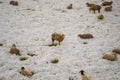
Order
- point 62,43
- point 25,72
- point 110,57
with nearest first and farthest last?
point 25,72, point 110,57, point 62,43

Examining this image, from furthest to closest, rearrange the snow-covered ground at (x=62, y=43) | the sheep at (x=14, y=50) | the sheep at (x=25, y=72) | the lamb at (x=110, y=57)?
the sheep at (x=14, y=50), the lamb at (x=110, y=57), the snow-covered ground at (x=62, y=43), the sheep at (x=25, y=72)

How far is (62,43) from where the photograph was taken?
534 inches

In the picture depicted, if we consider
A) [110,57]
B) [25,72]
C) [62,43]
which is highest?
[62,43]

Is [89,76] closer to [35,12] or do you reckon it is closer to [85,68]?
[85,68]

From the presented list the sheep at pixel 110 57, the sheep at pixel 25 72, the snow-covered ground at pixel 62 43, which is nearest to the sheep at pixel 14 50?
the snow-covered ground at pixel 62 43

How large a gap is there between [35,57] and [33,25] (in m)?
4.82

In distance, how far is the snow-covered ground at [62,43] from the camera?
420 inches

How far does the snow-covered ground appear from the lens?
10664 millimetres

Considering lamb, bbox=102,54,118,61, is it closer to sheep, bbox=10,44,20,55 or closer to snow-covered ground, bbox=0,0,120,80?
snow-covered ground, bbox=0,0,120,80

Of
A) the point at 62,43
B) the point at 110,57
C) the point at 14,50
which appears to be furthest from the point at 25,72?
the point at 110,57

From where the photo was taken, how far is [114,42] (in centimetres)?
1358

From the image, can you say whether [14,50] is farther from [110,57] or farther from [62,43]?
[110,57]

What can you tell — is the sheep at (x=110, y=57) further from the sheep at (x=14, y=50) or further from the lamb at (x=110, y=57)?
the sheep at (x=14, y=50)

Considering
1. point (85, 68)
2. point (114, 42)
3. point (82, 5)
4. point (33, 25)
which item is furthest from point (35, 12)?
point (85, 68)
